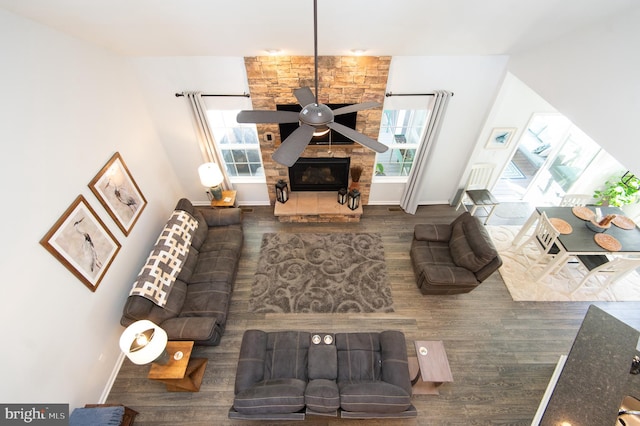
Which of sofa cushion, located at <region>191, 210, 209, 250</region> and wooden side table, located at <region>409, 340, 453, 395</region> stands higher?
sofa cushion, located at <region>191, 210, 209, 250</region>

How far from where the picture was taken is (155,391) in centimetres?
335

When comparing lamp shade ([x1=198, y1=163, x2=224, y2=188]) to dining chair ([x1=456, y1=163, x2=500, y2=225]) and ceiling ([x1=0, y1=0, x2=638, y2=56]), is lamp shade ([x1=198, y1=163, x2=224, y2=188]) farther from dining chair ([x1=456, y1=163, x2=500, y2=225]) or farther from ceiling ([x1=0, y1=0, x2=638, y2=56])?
dining chair ([x1=456, y1=163, x2=500, y2=225])

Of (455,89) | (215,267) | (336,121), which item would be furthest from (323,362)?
(455,89)

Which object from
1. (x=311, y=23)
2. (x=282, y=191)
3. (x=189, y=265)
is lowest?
(x=189, y=265)

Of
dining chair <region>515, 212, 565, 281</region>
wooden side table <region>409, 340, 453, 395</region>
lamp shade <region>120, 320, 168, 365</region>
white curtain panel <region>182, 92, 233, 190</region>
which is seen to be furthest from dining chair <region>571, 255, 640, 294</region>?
white curtain panel <region>182, 92, 233, 190</region>

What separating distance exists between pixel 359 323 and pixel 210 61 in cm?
438

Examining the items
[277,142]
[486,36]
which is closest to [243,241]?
[277,142]

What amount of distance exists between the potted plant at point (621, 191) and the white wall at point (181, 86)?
6.43 metres

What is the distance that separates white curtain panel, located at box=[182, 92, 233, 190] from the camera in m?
4.25

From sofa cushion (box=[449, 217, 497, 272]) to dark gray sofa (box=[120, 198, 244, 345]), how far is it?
345 cm

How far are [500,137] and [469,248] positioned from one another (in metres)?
2.32

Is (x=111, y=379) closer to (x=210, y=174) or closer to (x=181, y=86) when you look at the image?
(x=210, y=174)

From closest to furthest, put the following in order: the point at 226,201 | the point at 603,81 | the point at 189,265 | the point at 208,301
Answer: the point at 603,81, the point at 208,301, the point at 189,265, the point at 226,201

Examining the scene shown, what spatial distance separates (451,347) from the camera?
3693 mm
